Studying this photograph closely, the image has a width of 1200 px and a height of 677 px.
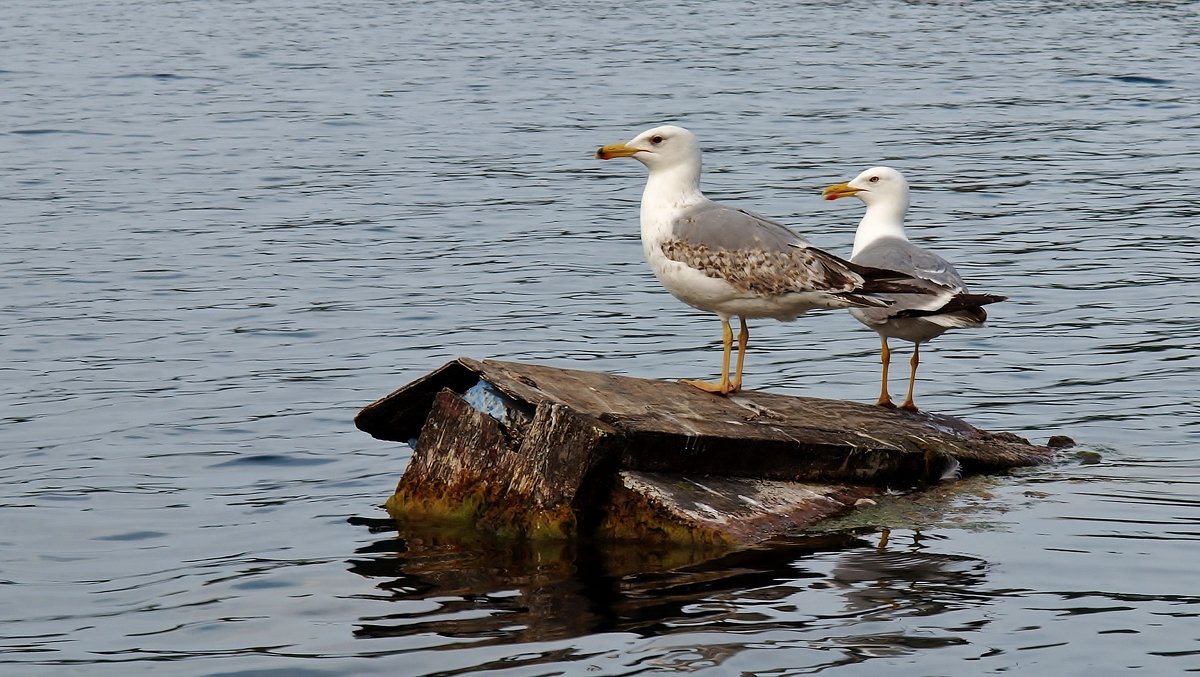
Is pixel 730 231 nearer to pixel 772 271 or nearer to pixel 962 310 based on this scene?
pixel 772 271

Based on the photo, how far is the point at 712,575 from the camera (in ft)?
23.5

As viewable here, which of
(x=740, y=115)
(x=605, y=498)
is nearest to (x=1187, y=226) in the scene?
(x=740, y=115)

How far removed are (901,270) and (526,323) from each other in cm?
506

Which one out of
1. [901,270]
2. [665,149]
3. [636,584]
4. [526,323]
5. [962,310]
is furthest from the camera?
[526,323]

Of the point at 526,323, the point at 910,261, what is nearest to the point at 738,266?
the point at 910,261

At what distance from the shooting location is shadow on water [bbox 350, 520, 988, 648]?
6680mm

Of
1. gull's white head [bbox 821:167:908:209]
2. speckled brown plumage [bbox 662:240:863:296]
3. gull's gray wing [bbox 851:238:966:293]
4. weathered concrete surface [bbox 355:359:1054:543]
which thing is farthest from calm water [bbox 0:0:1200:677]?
gull's white head [bbox 821:167:908:209]

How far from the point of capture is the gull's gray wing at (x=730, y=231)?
→ 8.40m

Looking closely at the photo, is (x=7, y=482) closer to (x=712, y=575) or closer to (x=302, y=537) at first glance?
(x=302, y=537)

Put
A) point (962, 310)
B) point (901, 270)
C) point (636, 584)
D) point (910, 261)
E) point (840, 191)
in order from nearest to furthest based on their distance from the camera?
1. point (636, 584)
2. point (962, 310)
3. point (901, 270)
4. point (910, 261)
5. point (840, 191)

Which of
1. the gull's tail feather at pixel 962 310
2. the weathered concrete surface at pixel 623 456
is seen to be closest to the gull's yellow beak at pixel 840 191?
the gull's tail feather at pixel 962 310

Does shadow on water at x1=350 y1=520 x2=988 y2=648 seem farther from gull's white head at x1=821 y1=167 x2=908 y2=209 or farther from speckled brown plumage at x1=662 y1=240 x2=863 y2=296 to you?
gull's white head at x1=821 y1=167 x2=908 y2=209

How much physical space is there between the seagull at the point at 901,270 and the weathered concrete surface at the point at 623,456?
0.61m

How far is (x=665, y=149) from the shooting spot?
899 centimetres
